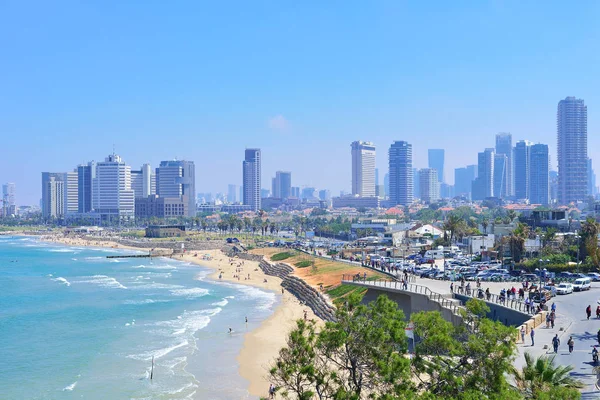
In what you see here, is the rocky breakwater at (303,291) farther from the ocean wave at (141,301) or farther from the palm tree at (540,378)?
the palm tree at (540,378)

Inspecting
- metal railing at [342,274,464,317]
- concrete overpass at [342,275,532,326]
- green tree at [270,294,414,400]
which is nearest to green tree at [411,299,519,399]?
green tree at [270,294,414,400]

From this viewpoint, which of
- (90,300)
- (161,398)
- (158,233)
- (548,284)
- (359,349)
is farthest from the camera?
(158,233)

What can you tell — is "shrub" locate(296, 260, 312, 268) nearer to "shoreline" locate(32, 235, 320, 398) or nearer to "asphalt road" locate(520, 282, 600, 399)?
"shoreline" locate(32, 235, 320, 398)

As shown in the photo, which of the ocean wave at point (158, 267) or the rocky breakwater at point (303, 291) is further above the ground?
the rocky breakwater at point (303, 291)

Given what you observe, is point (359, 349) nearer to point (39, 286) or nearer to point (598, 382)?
point (598, 382)

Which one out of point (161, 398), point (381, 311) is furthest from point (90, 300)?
point (381, 311)

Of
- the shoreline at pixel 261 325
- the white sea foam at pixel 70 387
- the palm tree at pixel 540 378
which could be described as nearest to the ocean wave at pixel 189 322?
the shoreline at pixel 261 325
